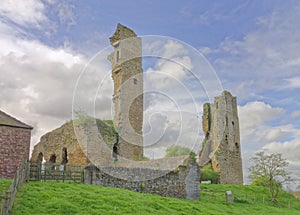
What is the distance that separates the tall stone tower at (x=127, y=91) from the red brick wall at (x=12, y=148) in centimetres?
818

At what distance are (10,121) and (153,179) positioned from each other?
9.10 m

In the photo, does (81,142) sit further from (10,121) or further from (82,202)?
(82,202)

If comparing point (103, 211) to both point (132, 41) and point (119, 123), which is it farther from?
point (132, 41)

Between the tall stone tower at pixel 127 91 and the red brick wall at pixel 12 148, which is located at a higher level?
the tall stone tower at pixel 127 91

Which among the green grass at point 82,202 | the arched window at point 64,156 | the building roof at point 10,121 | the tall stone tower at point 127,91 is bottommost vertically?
the green grass at point 82,202

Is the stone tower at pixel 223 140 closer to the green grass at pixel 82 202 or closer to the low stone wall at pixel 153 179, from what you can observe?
the low stone wall at pixel 153 179

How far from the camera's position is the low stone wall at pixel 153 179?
1666cm

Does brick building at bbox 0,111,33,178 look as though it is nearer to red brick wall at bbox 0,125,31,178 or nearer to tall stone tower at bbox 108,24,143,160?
red brick wall at bbox 0,125,31,178

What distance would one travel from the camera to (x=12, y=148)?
1902cm

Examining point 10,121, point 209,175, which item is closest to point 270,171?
point 209,175

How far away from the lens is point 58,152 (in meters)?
26.1

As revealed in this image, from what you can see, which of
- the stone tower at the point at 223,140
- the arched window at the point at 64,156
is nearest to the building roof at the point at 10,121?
the arched window at the point at 64,156

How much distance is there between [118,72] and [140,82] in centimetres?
226

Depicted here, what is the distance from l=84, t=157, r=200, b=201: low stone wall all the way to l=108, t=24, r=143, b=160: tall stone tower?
7.69 meters
